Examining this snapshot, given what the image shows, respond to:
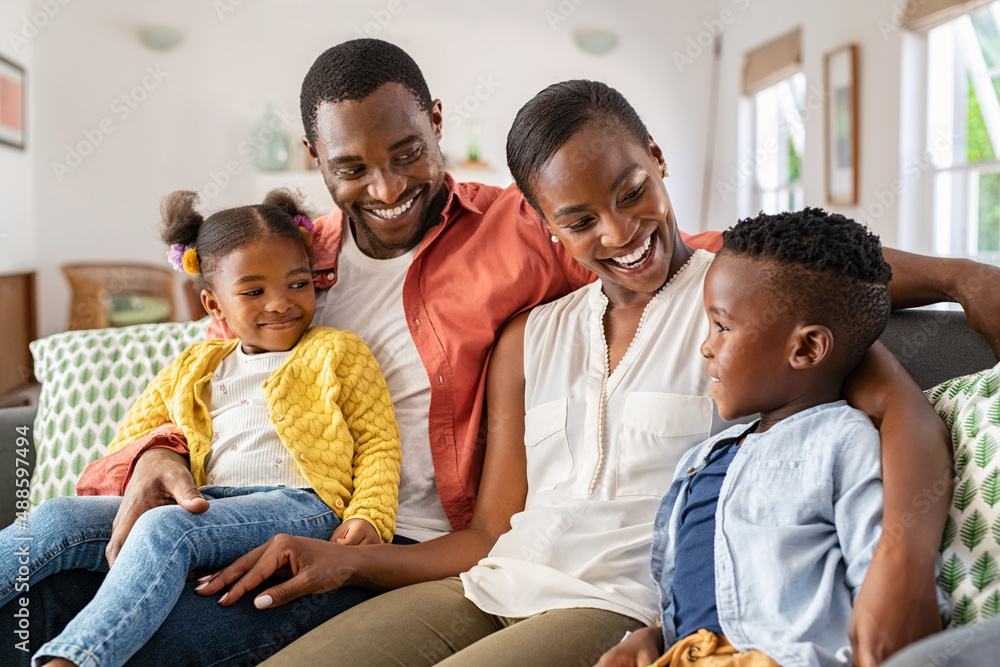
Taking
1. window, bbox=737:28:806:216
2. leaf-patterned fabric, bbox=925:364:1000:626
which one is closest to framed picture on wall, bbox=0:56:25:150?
window, bbox=737:28:806:216

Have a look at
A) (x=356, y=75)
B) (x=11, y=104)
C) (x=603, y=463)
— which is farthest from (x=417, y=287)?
(x=11, y=104)

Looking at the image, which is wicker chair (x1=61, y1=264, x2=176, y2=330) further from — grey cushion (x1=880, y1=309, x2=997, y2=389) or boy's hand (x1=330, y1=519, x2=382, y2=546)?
grey cushion (x1=880, y1=309, x2=997, y2=389)

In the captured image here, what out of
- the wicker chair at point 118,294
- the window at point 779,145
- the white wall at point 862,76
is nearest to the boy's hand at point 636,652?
the white wall at point 862,76

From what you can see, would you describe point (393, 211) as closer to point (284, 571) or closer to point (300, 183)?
point (284, 571)

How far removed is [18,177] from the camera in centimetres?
543

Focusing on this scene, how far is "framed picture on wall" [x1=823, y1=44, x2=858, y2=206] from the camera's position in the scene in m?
4.32

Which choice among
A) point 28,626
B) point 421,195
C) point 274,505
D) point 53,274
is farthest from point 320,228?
point 53,274

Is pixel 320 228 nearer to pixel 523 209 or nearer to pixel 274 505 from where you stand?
pixel 523 209

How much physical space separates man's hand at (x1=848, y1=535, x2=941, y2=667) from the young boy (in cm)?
4

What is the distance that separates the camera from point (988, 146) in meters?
3.67

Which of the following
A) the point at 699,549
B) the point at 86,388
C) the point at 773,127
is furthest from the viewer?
the point at 773,127

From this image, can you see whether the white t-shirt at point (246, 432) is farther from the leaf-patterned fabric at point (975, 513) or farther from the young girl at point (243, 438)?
the leaf-patterned fabric at point (975, 513)

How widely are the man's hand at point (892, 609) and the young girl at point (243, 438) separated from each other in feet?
2.50

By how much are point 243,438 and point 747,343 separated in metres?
0.90
